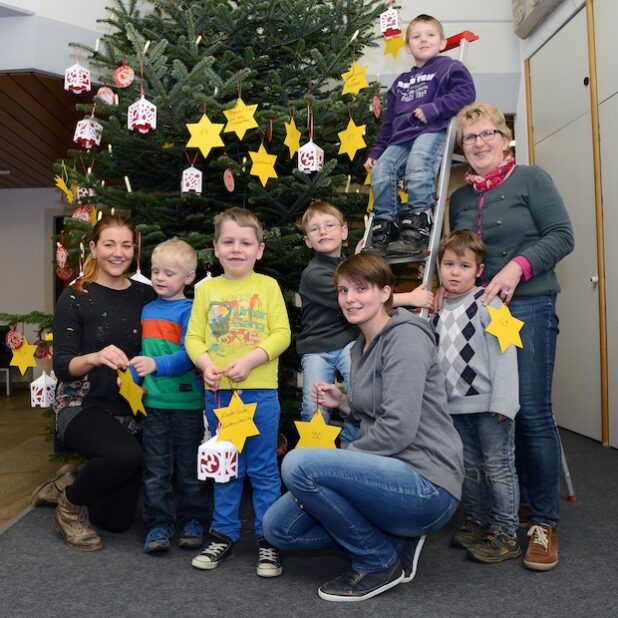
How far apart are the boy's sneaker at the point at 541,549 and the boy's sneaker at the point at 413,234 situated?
1014mm

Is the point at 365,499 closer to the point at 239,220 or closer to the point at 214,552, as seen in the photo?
the point at 214,552

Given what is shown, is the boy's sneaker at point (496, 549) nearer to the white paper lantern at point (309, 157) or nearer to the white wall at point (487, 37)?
the white paper lantern at point (309, 157)

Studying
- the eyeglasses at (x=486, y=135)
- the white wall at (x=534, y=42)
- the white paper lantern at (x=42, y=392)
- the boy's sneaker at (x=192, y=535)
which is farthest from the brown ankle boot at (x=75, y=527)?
the white wall at (x=534, y=42)

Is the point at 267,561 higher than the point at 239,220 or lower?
lower

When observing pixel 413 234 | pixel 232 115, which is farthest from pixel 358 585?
pixel 232 115

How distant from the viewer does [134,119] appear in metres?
2.46

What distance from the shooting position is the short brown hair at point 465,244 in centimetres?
210

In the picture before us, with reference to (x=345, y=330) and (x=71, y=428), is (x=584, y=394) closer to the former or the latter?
(x=345, y=330)

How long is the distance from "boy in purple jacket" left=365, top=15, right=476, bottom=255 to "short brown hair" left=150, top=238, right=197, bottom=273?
0.67 metres

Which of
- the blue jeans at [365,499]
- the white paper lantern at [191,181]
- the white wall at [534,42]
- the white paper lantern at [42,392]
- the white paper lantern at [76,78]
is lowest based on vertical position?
the blue jeans at [365,499]

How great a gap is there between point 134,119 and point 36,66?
1.83m

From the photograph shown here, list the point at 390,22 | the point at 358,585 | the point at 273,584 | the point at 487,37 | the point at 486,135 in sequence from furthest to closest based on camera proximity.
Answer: the point at 487,37, the point at 390,22, the point at 486,135, the point at 273,584, the point at 358,585

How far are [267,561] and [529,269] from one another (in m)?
1.24

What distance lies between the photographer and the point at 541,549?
6.59 feet
